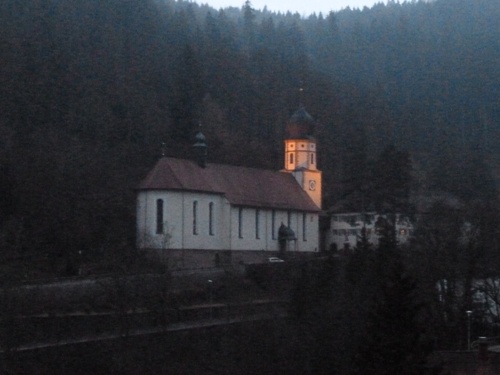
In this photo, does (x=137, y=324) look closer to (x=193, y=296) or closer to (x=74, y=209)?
(x=193, y=296)

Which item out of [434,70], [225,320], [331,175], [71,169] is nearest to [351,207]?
[331,175]

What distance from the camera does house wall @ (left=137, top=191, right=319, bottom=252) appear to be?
58.9m

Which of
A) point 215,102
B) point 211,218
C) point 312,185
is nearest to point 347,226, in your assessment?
point 312,185

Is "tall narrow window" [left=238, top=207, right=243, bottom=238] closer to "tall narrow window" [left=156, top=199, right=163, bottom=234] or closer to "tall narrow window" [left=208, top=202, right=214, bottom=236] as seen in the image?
"tall narrow window" [left=208, top=202, right=214, bottom=236]

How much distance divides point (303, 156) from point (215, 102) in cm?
2766

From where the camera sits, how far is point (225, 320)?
4634 centimetres

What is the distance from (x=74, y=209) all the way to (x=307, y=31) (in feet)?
332

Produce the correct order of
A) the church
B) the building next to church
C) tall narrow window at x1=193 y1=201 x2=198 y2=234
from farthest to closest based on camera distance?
the building next to church → tall narrow window at x1=193 y1=201 x2=198 y2=234 → the church

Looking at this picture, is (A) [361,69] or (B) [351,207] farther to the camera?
(A) [361,69]

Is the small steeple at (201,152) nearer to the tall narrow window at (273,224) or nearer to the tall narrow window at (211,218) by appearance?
the tall narrow window at (211,218)

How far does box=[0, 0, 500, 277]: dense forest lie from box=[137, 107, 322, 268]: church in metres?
2.14

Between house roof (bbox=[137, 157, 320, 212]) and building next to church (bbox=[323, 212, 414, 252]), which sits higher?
house roof (bbox=[137, 157, 320, 212])

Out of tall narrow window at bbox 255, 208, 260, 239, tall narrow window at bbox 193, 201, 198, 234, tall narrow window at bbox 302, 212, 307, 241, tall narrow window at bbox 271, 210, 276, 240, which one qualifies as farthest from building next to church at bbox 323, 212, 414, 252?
tall narrow window at bbox 193, 201, 198, 234

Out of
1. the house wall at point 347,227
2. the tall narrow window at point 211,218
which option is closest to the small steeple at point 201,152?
the tall narrow window at point 211,218
